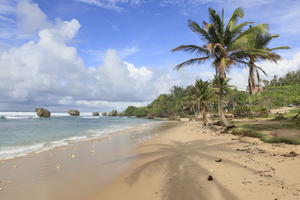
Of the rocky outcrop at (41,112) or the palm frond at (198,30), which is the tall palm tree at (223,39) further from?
the rocky outcrop at (41,112)

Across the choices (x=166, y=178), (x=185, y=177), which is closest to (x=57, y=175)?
(x=166, y=178)

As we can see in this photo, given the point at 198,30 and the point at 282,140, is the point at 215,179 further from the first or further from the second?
the point at 198,30

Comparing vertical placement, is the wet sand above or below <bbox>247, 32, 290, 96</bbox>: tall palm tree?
below

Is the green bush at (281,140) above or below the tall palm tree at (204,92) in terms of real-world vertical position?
below

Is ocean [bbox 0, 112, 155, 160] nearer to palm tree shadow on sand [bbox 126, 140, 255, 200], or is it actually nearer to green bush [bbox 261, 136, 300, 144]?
palm tree shadow on sand [bbox 126, 140, 255, 200]

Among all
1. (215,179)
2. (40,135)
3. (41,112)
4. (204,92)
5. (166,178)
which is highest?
(204,92)

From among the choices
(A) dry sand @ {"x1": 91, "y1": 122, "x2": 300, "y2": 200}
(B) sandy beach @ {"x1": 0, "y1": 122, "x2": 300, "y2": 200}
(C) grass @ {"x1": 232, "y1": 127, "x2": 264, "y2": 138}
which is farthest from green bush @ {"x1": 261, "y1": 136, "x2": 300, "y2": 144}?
(A) dry sand @ {"x1": 91, "y1": 122, "x2": 300, "y2": 200}

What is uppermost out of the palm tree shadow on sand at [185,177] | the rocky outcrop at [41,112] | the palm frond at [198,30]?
the palm frond at [198,30]

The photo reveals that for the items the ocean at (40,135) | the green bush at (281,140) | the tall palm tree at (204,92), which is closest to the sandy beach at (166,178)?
the green bush at (281,140)

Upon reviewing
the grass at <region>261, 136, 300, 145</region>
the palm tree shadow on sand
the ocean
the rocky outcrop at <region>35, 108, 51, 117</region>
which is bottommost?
the ocean

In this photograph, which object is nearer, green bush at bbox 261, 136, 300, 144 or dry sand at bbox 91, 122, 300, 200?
dry sand at bbox 91, 122, 300, 200

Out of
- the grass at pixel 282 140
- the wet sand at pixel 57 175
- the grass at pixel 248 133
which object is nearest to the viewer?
the wet sand at pixel 57 175

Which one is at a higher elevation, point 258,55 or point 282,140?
point 258,55

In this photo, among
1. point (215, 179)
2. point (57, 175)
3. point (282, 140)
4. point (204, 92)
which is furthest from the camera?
point (204, 92)
